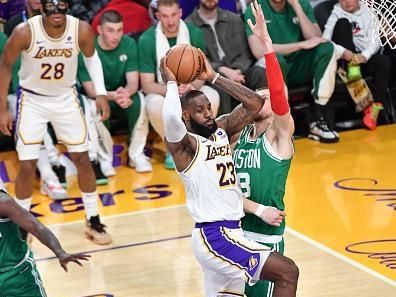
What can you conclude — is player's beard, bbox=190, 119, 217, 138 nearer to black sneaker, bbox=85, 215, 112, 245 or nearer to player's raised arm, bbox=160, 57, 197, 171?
player's raised arm, bbox=160, 57, 197, 171

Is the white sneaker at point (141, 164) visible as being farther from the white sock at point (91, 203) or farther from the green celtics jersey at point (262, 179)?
the green celtics jersey at point (262, 179)

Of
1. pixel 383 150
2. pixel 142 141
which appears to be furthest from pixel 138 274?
pixel 383 150

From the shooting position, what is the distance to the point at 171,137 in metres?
5.30

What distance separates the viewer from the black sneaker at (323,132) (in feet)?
34.9

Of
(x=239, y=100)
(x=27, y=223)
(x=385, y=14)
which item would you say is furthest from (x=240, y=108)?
(x=385, y=14)

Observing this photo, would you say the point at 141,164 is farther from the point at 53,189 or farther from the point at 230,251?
the point at 230,251

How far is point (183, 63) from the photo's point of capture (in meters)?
5.51

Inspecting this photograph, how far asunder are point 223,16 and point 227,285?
5.62m

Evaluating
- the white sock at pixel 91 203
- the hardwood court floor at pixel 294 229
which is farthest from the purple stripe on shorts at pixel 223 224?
the white sock at pixel 91 203

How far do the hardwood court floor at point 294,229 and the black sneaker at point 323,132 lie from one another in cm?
11

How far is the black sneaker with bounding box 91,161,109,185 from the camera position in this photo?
967 cm

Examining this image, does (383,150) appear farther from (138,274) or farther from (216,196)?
(216,196)

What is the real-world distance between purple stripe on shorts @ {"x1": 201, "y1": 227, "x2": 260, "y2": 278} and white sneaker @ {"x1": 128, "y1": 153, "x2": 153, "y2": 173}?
15.2 feet

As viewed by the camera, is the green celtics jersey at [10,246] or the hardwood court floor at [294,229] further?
the hardwood court floor at [294,229]
